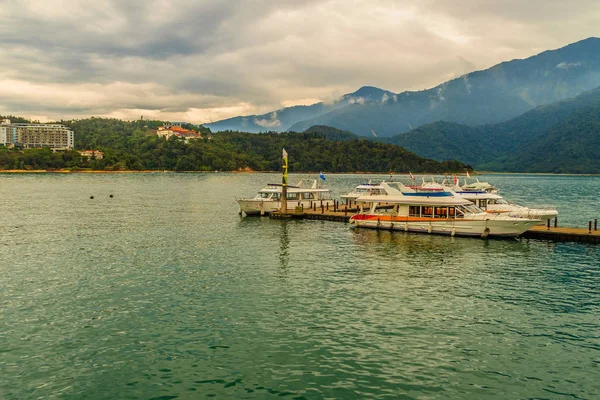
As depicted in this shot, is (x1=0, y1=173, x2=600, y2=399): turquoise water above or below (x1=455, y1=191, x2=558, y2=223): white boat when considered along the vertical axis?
below

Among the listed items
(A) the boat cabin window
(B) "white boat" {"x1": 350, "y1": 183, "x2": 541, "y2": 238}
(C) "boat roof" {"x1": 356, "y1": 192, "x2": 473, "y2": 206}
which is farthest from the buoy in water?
(A) the boat cabin window

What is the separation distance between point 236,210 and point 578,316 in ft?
216

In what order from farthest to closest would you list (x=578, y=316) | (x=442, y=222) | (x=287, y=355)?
1. (x=442, y=222)
2. (x=578, y=316)
3. (x=287, y=355)

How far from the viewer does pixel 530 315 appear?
2530 centimetres

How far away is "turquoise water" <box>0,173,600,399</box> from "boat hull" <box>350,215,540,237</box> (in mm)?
5038

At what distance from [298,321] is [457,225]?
112 feet

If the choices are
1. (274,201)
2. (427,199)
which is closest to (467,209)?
(427,199)

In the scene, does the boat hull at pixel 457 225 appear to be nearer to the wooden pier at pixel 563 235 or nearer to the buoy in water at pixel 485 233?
the buoy in water at pixel 485 233

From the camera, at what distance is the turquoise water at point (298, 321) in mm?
17531

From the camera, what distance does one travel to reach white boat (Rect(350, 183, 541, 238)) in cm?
5056

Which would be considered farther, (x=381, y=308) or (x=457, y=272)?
(x=457, y=272)

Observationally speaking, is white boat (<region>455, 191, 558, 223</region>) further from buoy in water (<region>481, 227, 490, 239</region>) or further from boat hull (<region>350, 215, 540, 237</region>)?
buoy in water (<region>481, 227, 490, 239</region>)

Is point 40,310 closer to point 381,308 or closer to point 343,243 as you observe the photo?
point 381,308

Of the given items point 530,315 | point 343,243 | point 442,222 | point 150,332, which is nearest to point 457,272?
point 530,315
